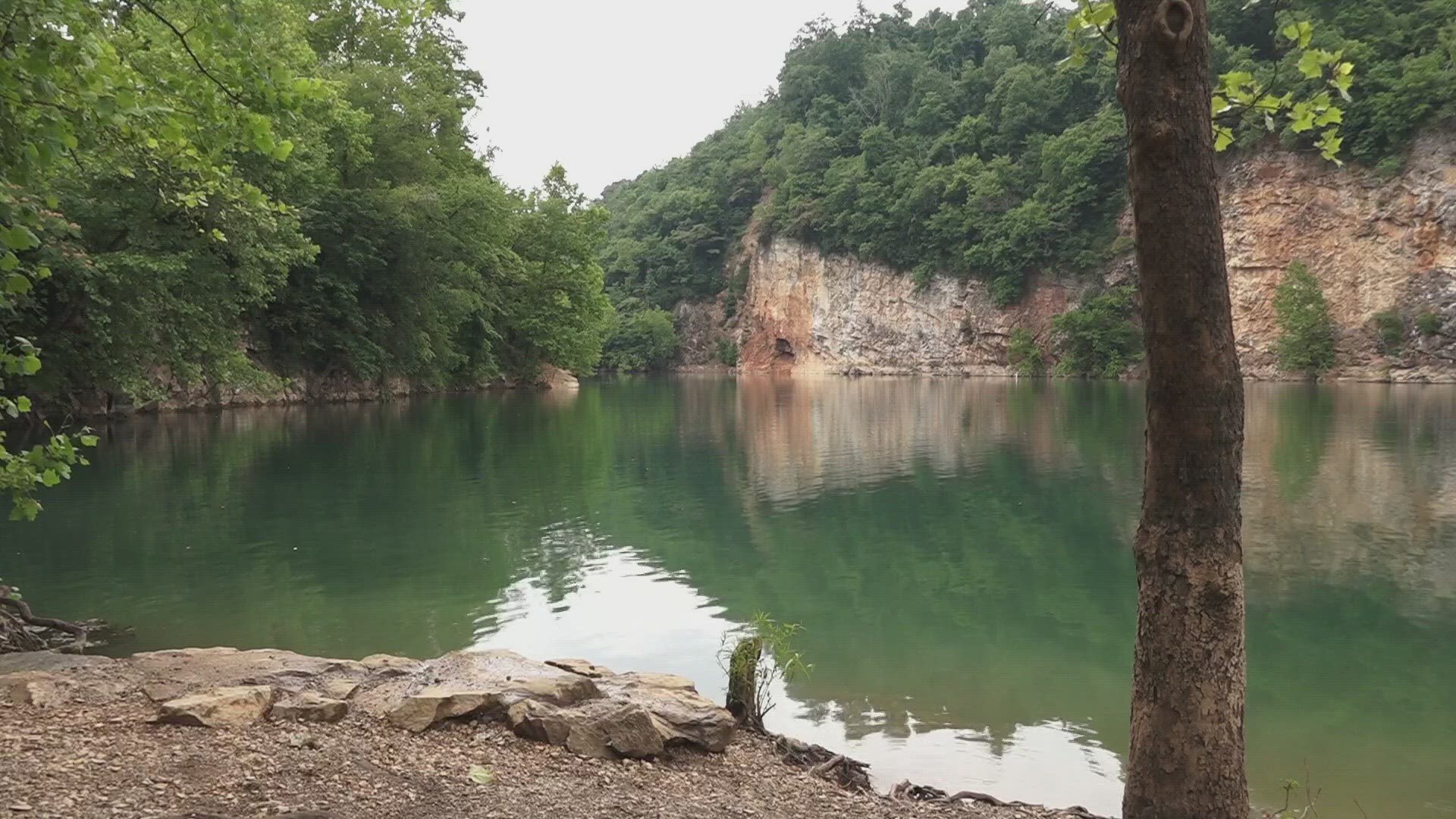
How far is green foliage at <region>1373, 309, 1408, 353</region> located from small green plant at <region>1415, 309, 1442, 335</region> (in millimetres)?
1253

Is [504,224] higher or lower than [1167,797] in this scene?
higher

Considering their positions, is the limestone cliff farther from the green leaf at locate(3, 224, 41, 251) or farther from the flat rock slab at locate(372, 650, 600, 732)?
the green leaf at locate(3, 224, 41, 251)

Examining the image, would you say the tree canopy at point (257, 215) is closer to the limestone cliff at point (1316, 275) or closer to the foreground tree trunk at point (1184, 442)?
the foreground tree trunk at point (1184, 442)

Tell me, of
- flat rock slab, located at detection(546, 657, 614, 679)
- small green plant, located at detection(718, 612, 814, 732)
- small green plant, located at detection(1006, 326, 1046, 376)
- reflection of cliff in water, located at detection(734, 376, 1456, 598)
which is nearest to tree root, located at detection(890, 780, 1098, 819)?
small green plant, located at detection(718, 612, 814, 732)

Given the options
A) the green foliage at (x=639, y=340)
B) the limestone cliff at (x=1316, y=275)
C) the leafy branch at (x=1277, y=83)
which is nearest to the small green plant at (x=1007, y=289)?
the limestone cliff at (x=1316, y=275)

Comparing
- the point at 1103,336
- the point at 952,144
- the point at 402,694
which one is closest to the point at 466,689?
the point at 402,694

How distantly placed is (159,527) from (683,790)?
11753 mm

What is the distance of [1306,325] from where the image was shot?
55812mm

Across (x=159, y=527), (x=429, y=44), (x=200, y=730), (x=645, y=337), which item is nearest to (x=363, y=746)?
(x=200, y=730)

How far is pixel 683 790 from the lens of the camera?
197 inches

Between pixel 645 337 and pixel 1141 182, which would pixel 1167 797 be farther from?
pixel 645 337

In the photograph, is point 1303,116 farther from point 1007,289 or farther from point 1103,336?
point 1007,289

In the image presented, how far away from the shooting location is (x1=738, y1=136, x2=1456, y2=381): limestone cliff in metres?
52.8

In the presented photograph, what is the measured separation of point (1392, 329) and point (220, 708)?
203ft
